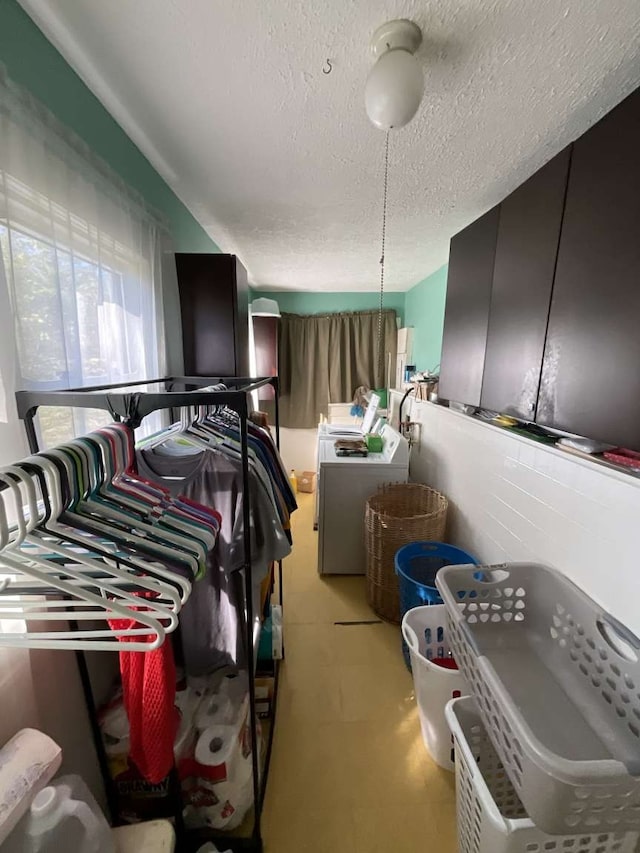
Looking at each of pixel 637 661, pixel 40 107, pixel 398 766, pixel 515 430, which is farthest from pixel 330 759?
pixel 40 107

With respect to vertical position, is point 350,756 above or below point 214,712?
below

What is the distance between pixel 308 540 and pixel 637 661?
2.32 m

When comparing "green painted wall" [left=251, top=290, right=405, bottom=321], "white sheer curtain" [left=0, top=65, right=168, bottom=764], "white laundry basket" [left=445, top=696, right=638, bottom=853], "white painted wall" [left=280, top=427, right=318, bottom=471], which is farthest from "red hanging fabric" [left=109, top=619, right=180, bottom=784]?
"green painted wall" [left=251, top=290, right=405, bottom=321]

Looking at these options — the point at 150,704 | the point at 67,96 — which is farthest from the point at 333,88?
the point at 150,704

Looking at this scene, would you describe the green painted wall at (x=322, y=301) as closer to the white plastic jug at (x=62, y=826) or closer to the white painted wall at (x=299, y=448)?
the white painted wall at (x=299, y=448)

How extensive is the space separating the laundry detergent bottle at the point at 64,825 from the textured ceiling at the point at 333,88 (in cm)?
184

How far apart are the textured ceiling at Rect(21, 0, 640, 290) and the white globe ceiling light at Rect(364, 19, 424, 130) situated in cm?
3

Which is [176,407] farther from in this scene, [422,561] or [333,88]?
[422,561]

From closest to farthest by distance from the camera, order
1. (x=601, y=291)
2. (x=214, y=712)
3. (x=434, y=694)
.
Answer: (x=601, y=291) → (x=214, y=712) → (x=434, y=694)

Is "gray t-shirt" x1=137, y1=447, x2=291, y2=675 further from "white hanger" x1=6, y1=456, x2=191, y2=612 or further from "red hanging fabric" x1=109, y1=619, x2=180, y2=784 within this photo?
"white hanger" x1=6, y1=456, x2=191, y2=612

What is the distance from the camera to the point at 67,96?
978 mm

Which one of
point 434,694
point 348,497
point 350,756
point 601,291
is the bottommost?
point 350,756

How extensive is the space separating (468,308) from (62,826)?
7.46 ft

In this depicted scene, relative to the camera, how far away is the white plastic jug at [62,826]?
2.20 feet
